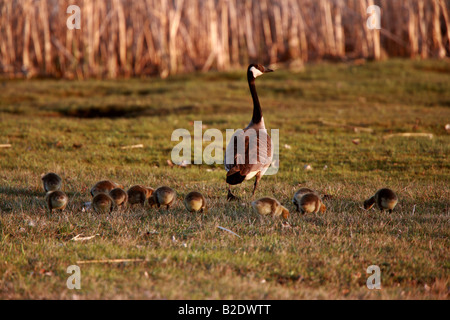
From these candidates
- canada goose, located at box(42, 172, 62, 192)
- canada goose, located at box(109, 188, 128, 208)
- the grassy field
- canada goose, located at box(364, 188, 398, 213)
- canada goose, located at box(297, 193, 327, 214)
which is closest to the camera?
the grassy field

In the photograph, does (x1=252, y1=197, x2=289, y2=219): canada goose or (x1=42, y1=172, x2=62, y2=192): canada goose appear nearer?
(x1=252, y1=197, x2=289, y2=219): canada goose

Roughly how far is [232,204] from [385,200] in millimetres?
2145

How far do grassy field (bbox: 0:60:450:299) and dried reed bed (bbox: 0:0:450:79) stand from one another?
4713 millimetres

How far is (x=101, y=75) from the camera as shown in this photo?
23.0 meters

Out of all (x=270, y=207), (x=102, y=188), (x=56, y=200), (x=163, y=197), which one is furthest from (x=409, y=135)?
(x=56, y=200)

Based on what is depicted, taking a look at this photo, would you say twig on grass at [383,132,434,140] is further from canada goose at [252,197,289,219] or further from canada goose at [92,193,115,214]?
canada goose at [92,193,115,214]

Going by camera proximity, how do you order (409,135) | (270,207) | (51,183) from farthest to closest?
(409,135) < (51,183) < (270,207)

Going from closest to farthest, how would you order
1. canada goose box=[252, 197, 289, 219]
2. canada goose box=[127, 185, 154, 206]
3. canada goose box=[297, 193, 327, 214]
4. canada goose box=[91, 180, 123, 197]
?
canada goose box=[252, 197, 289, 219] → canada goose box=[297, 193, 327, 214] → canada goose box=[127, 185, 154, 206] → canada goose box=[91, 180, 123, 197]

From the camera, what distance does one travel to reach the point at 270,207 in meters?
6.50

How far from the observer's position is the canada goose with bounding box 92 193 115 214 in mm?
6645

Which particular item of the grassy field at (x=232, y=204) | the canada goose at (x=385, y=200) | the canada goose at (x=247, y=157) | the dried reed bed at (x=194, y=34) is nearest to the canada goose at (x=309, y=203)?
the grassy field at (x=232, y=204)

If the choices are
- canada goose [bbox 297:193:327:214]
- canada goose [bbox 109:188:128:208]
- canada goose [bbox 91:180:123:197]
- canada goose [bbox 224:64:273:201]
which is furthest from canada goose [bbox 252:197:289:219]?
canada goose [bbox 91:180:123:197]

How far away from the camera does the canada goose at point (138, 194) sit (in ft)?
23.1

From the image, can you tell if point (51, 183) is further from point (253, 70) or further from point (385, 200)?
point (385, 200)
